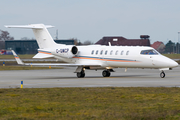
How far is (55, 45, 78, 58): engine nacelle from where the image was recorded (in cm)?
3033

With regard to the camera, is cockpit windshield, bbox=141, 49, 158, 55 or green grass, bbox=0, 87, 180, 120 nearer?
green grass, bbox=0, 87, 180, 120

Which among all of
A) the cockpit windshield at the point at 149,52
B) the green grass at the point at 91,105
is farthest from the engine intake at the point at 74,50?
the green grass at the point at 91,105

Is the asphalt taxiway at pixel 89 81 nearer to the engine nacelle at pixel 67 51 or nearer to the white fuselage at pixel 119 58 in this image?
the white fuselage at pixel 119 58

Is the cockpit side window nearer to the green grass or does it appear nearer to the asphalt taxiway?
the asphalt taxiway

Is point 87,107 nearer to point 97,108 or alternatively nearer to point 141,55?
point 97,108

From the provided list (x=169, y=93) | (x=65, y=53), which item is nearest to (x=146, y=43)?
(x=65, y=53)

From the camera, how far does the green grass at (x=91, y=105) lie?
10312 mm

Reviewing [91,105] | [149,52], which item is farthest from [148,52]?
[91,105]

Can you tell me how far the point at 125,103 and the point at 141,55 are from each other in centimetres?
1432

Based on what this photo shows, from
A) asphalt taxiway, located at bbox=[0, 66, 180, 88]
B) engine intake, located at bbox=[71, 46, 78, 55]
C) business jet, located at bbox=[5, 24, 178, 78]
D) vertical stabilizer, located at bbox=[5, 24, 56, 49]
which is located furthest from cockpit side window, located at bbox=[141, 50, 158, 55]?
vertical stabilizer, located at bbox=[5, 24, 56, 49]

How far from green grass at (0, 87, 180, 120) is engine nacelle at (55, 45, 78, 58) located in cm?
1373

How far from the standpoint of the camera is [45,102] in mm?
13258

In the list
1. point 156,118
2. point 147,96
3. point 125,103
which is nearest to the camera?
point 156,118

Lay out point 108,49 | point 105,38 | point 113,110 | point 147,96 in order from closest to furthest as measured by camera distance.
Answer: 1. point 113,110
2. point 147,96
3. point 108,49
4. point 105,38
